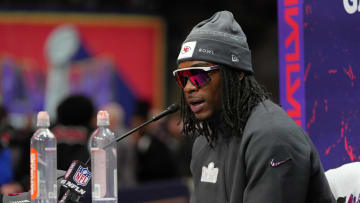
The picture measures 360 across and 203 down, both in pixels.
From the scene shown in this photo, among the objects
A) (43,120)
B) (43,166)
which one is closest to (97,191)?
(43,166)

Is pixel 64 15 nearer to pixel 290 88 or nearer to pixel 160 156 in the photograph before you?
pixel 160 156

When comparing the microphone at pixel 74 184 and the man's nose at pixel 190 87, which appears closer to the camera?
the microphone at pixel 74 184

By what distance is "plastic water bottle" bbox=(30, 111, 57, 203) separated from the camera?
8.59 feet

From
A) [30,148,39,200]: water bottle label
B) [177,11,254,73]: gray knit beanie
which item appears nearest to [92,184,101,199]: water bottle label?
[30,148,39,200]: water bottle label

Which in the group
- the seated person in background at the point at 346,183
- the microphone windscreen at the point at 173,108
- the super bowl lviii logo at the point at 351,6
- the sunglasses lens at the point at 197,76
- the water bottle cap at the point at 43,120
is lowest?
the seated person in background at the point at 346,183

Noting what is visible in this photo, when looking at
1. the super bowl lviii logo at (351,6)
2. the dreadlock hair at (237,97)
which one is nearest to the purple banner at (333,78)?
the super bowl lviii logo at (351,6)

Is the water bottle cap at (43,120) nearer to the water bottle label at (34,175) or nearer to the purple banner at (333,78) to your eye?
the water bottle label at (34,175)

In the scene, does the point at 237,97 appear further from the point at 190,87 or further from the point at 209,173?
the point at 209,173

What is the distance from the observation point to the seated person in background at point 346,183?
3006mm

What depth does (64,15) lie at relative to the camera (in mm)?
12211

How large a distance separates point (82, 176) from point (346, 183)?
1245mm

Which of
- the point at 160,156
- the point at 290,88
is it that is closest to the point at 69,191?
the point at 290,88

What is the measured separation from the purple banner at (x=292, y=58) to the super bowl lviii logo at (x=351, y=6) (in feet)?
0.76

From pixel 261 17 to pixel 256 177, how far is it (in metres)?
10.2
